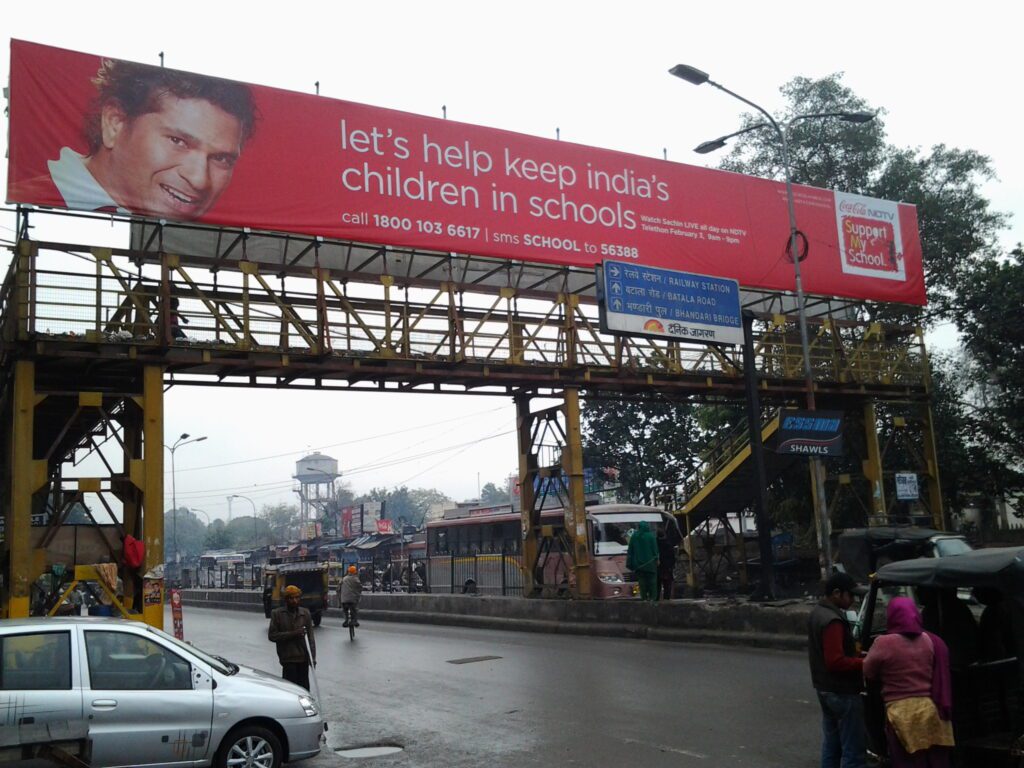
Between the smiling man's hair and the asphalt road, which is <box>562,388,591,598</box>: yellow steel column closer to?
the asphalt road

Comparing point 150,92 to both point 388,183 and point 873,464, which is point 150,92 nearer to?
point 388,183

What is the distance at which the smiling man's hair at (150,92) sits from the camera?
18.4m

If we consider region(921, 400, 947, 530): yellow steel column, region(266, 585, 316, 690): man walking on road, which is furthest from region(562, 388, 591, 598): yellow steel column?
region(266, 585, 316, 690): man walking on road

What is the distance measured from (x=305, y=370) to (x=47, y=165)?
20.2 ft

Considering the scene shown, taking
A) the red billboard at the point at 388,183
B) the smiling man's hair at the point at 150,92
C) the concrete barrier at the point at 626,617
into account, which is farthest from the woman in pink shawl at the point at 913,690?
the smiling man's hair at the point at 150,92

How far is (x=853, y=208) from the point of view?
28859 millimetres

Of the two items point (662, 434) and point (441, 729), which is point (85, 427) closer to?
point (441, 729)

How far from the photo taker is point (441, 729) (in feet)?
33.1

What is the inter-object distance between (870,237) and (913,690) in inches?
1004

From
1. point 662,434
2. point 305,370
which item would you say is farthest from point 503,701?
point 662,434

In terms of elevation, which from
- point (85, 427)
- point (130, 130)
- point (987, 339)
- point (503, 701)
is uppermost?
point (130, 130)

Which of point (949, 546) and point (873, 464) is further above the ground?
Answer: point (873, 464)

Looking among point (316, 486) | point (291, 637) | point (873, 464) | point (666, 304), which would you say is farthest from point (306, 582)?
point (316, 486)

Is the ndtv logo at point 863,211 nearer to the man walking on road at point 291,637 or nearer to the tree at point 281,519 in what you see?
the man walking on road at point 291,637
